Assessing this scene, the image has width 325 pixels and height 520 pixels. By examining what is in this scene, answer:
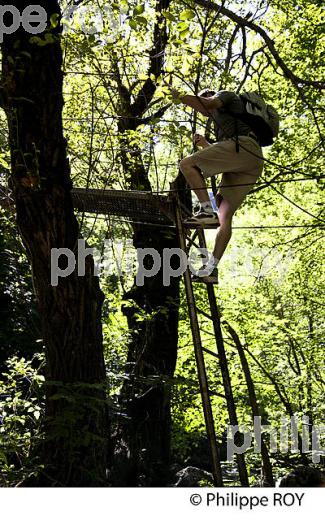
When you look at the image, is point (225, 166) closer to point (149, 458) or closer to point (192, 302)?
point (192, 302)

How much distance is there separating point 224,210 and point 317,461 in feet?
39.2

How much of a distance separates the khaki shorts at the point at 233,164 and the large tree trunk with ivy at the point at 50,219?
104cm

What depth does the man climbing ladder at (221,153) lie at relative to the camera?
4.32 meters

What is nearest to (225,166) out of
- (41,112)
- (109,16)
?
(41,112)

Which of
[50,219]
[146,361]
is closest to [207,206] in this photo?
[50,219]

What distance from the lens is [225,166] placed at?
14.6 ft

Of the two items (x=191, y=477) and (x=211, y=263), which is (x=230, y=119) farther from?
(x=191, y=477)

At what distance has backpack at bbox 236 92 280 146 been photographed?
14.4 ft

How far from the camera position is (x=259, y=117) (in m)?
4.42

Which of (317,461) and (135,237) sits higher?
(135,237)

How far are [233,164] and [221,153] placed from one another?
144 millimetres

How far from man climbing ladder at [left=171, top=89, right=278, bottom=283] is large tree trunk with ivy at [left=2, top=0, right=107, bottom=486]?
0.88 metres

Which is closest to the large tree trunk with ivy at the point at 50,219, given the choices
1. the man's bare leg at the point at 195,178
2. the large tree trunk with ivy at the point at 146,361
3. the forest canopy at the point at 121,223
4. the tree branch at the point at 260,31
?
the forest canopy at the point at 121,223

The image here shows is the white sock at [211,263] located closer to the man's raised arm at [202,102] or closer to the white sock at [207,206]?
the white sock at [207,206]
